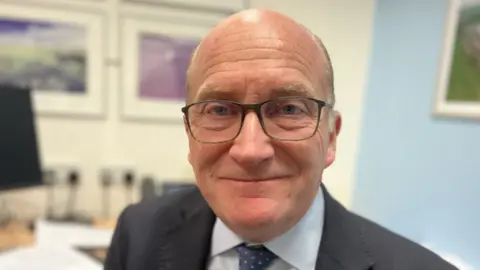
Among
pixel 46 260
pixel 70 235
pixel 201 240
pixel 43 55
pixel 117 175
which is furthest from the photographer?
pixel 117 175

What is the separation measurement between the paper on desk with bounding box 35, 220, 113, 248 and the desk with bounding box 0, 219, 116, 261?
0.12 feet

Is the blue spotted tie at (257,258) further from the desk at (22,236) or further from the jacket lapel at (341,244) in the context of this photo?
the desk at (22,236)

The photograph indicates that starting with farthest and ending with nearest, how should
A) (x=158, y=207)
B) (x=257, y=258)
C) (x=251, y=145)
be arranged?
(x=158, y=207), (x=257, y=258), (x=251, y=145)

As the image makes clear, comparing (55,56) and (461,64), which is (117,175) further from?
(461,64)

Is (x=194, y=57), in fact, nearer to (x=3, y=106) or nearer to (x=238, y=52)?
(x=238, y=52)

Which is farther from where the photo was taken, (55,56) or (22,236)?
(55,56)

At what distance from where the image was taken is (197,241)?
101cm

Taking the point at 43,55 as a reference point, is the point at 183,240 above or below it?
below

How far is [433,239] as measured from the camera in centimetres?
201

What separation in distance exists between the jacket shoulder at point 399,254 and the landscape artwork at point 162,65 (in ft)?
4.68

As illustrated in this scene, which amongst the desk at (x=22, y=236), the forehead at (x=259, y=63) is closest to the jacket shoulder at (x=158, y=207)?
the forehead at (x=259, y=63)

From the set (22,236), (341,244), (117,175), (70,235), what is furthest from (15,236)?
(341,244)

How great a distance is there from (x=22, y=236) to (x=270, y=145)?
147cm

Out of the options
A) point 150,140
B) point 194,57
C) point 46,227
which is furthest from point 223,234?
point 150,140
